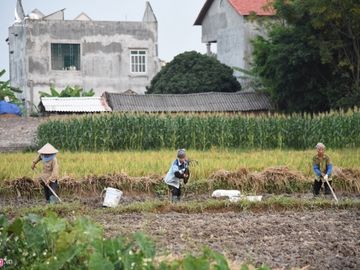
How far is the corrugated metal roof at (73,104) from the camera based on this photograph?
27.5m

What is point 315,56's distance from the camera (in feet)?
87.9

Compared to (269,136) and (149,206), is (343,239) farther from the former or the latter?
(269,136)

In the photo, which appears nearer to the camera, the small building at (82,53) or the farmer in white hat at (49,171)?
the farmer in white hat at (49,171)

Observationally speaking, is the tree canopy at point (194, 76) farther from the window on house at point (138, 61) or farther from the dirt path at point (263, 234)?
the dirt path at point (263, 234)

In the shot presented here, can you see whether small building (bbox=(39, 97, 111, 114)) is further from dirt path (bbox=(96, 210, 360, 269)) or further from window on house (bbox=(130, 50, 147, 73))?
dirt path (bbox=(96, 210, 360, 269))

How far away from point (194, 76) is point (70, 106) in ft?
25.5

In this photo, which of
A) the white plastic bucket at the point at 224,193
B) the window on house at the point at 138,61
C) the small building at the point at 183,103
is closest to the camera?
the white plastic bucket at the point at 224,193

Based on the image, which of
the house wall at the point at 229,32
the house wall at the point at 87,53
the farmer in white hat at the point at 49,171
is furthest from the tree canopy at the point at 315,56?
the farmer in white hat at the point at 49,171

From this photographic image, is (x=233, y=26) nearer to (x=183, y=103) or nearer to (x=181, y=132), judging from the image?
(x=183, y=103)

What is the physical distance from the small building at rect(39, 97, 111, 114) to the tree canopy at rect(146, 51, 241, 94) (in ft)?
20.0

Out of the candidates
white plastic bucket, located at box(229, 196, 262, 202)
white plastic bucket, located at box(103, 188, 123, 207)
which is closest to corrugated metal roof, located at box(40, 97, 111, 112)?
white plastic bucket, located at box(103, 188, 123, 207)

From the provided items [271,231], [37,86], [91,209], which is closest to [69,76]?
[37,86]

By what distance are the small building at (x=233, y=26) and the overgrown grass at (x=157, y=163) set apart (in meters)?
14.8

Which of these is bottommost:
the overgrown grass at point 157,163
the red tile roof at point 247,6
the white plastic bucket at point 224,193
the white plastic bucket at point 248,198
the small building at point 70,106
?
the white plastic bucket at point 224,193
